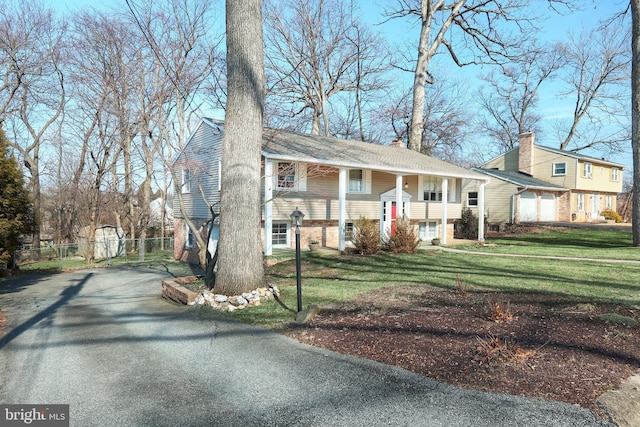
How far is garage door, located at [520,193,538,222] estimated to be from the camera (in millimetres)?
25781

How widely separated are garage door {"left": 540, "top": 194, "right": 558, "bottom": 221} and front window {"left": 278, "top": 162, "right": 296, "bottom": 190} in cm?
2135

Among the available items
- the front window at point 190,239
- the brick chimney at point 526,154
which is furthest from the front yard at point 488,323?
the brick chimney at point 526,154

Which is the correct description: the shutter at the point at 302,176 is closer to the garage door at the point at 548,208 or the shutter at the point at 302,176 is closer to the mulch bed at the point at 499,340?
the mulch bed at the point at 499,340

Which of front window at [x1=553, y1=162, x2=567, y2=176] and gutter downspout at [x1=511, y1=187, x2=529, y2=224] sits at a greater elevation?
front window at [x1=553, y1=162, x2=567, y2=176]

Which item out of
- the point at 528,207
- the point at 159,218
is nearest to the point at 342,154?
the point at 528,207

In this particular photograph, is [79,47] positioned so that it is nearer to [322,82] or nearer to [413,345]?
[322,82]

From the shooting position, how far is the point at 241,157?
23.7 ft

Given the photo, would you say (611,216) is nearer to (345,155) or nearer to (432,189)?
(432,189)

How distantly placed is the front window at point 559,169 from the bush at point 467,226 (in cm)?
1151

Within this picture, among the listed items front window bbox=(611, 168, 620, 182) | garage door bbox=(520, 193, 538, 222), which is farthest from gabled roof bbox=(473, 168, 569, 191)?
front window bbox=(611, 168, 620, 182)

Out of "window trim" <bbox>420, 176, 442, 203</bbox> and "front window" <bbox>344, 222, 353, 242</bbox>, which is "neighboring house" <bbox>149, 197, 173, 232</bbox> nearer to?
"front window" <bbox>344, 222, 353, 242</bbox>

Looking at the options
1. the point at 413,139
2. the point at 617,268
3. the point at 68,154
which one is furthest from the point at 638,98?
the point at 68,154

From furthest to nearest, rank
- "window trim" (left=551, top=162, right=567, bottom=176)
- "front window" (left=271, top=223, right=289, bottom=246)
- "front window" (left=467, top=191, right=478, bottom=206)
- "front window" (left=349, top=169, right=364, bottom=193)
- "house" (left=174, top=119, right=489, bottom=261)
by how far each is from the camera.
Result: "window trim" (left=551, top=162, right=567, bottom=176) < "front window" (left=467, top=191, right=478, bottom=206) < "front window" (left=349, top=169, right=364, bottom=193) < "front window" (left=271, top=223, right=289, bottom=246) < "house" (left=174, top=119, right=489, bottom=261)

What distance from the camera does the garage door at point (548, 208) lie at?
27766 mm
